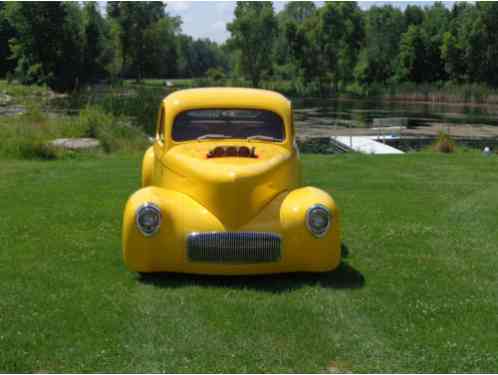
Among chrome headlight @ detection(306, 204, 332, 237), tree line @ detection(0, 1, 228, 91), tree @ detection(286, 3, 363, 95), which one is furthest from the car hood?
tree @ detection(286, 3, 363, 95)

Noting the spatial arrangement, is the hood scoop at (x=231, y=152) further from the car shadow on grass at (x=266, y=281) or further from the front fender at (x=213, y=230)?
the car shadow on grass at (x=266, y=281)

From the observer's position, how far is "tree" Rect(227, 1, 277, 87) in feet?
322

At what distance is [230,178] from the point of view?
6.21 metres

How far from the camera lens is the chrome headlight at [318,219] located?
621 cm

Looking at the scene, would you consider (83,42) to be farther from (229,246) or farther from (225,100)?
(229,246)

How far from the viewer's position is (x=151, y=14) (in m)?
103

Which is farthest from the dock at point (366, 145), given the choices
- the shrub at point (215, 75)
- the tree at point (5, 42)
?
the tree at point (5, 42)

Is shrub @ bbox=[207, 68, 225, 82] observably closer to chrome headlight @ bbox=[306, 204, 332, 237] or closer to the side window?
the side window

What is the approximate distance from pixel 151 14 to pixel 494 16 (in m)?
52.8

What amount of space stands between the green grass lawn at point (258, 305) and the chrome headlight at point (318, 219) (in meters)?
0.54

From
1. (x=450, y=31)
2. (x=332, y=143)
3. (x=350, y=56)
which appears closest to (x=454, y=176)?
(x=332, y=143)

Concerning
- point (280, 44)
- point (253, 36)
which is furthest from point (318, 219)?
point (280, 44)

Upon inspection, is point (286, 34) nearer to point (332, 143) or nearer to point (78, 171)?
point (332, 143)

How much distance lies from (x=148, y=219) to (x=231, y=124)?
2.02 metres
